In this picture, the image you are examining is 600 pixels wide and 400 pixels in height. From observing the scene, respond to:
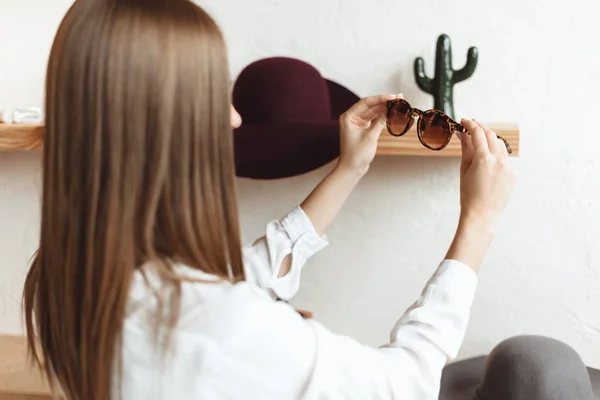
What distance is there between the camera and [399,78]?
918 mm

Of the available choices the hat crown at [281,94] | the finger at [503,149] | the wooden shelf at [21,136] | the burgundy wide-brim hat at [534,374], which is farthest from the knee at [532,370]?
the wooden shelf at [21,136]

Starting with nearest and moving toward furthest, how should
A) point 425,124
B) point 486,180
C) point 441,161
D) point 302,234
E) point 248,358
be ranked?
point 248,358 < point 486,180 < point 425,124 < point 302,234 < point 441,161

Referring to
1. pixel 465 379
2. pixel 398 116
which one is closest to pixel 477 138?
pixel 398 116

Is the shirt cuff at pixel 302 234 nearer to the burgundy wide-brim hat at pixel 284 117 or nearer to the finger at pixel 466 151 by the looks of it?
the burgundy wide-brim hat at pixel 284 117

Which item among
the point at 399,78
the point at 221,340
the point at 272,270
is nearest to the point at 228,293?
the point at 221,340

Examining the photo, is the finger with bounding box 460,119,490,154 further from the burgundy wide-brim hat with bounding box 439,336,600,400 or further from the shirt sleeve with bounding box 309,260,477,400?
the burgundy wide-brim hat with bounding box 439,336,600,400

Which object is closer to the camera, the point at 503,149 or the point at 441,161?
the point at 503,149

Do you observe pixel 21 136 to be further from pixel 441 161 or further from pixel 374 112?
pixel 441 161

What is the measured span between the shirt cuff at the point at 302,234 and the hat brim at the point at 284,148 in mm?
100

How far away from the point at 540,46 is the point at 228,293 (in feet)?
2.16

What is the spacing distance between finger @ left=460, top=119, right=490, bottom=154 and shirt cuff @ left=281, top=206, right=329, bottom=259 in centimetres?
27

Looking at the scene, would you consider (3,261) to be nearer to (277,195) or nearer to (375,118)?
(277,195)

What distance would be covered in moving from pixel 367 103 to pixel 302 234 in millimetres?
195

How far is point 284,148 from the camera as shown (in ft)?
2.75
